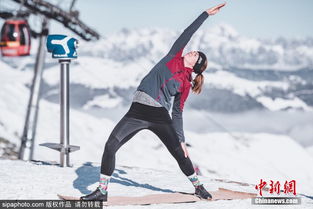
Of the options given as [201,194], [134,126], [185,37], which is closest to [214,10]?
[185,37]

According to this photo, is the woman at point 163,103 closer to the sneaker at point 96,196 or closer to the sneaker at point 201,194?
the sneaker at point 96,196

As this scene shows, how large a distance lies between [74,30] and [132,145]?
12961cm

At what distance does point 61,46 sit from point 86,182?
6.82ft

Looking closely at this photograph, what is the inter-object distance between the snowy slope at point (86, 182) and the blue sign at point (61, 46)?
1780mm

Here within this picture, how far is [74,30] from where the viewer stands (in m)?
20.0

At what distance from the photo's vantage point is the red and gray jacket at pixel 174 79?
4.99 metres

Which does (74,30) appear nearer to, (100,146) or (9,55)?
(9,55)

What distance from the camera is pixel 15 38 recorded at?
45.0 feet

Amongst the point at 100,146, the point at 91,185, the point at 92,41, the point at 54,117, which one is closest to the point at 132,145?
the point at 100,146

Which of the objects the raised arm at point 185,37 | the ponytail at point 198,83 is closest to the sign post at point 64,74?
the raised arm at point 185,37

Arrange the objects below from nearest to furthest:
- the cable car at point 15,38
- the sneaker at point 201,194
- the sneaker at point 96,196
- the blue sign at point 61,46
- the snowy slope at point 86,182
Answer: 1. the sneaker at point 96,196
2. the snowy slope at point 86,182
3. the sneaker at point 201,194
4. the blue sign at point 61,46
5. the cable car at point 15,38

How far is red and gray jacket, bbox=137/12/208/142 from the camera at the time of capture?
4988 millimetres

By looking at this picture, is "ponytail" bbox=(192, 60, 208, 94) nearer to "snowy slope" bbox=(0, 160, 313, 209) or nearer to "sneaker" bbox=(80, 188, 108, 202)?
"snowy slope" bbox=(0, 160, 313, 209)

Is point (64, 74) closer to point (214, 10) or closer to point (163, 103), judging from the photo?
point (163, 103)
